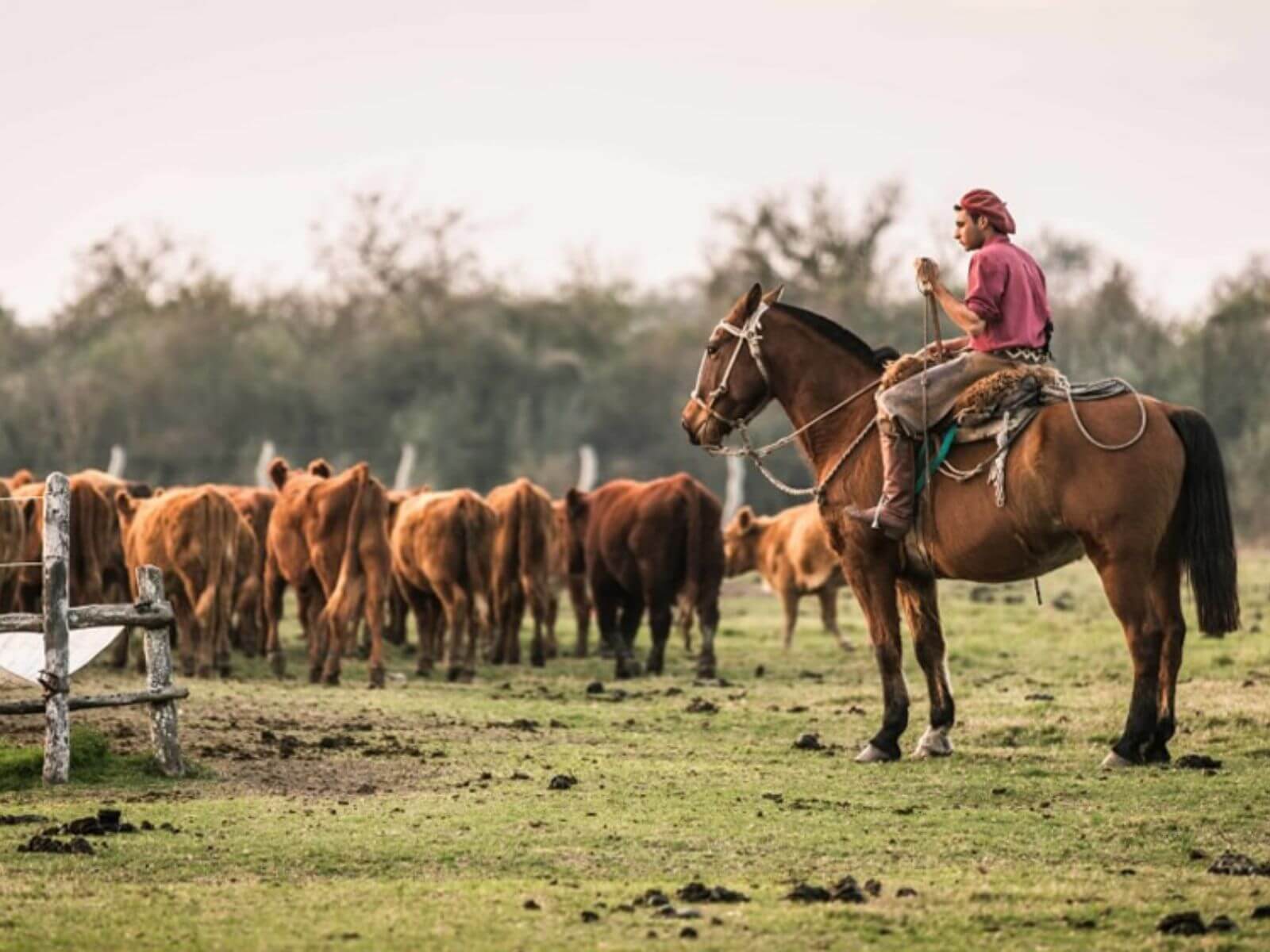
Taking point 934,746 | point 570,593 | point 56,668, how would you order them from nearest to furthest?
1. point 56,668
2. point 934,746
3. point 570,593

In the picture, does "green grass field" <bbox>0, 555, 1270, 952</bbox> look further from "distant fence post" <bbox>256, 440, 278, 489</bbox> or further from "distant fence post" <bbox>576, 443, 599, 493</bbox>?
"distant fence post" <bbox>256, 440, 278, 489</bbox>

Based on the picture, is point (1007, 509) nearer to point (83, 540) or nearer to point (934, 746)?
point (934, 746)

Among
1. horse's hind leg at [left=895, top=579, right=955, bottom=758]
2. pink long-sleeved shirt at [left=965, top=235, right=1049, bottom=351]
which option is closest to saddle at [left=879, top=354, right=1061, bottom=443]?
pink long-sleeved shirt at [left=965, top=235, right=1049, bottom=351]

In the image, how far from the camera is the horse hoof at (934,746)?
15.2 meters

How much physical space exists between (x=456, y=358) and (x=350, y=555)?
168 ft

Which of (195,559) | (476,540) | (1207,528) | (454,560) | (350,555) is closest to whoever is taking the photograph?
(1207,528)

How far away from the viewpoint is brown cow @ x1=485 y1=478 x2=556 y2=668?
26.2 m

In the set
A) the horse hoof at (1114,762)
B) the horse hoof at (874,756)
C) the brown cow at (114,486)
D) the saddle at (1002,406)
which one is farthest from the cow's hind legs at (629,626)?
the horse hoof at (1114,762)

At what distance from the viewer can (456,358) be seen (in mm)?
73188

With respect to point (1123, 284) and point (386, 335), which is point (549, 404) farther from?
point (1123, 284)

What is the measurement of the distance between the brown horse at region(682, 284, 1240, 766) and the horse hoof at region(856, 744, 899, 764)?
0.06 feet

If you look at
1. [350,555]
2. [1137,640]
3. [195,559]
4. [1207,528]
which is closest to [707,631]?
[350,555]

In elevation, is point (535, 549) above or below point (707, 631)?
above

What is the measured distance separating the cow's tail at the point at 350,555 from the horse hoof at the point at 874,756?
8.45 metres
